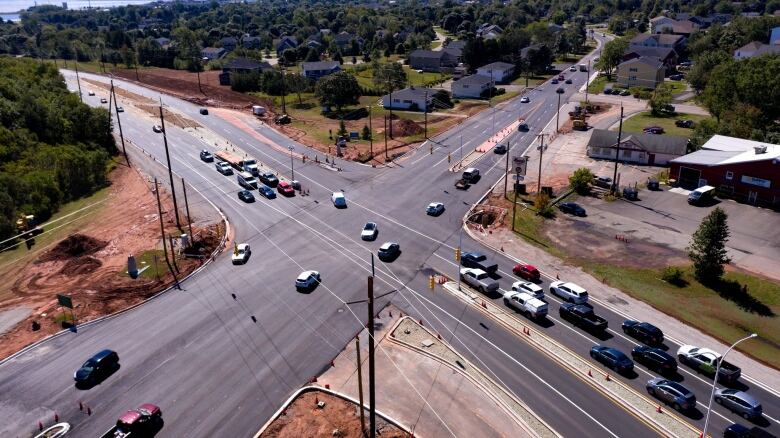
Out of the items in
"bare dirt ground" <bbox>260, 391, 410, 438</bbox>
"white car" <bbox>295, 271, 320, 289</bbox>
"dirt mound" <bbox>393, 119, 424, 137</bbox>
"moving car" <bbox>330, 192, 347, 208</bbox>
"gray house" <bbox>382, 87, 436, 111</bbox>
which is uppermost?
"gray house" <bbox>382, 87, 436, 111</bbox>

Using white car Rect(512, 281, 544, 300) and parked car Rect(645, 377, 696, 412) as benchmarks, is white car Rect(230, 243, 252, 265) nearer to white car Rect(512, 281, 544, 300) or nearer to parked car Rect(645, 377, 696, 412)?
white car Rect(512, 281, 544, 300)

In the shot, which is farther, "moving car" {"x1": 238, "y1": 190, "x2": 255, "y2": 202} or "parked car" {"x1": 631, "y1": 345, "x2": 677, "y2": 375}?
"moving car" {"x1": 238, "y1": 190, "x2": 255, "y2": 202}

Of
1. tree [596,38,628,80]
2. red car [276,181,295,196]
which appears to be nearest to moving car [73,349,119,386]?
red car [276,181,295,196]

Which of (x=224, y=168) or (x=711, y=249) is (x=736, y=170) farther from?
(x=224, y=168)

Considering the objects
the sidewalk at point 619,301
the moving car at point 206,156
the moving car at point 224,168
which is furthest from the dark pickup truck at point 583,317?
the moving car at point 206,156

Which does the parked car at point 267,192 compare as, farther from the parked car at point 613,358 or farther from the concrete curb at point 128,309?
the parked car at point 613,358

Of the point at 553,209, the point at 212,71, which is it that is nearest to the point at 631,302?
the point at 553,209

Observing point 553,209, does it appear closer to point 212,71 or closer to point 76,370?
point 76,370
